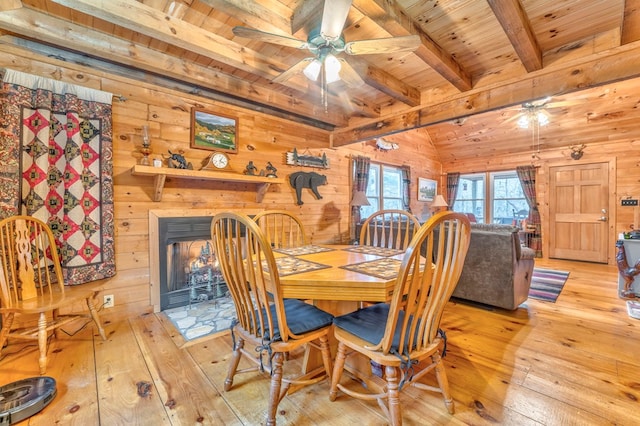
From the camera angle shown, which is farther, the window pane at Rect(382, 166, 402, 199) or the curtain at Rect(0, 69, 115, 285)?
the window pane at Rect(382, 166, 402, 199)

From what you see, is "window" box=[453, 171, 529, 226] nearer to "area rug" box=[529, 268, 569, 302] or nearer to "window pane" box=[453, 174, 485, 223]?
"window pane" box=[453, 174, 485, 223]

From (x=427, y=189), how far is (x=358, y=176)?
2.67 m

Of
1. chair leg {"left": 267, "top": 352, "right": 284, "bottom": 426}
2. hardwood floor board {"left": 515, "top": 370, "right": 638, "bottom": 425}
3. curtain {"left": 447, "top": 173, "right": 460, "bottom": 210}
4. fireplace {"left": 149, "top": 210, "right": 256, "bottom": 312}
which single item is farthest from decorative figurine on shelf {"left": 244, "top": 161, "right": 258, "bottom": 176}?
curtain {"left": 447, "top": 173, "right": 460, "bottom": 210}

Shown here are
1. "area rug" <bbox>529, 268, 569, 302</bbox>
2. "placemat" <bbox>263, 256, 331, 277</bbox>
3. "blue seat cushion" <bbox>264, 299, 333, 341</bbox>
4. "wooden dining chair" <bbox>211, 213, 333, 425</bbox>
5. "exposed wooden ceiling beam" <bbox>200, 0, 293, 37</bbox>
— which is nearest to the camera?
"wooden dining chair" <bbox>211, 213, 333, 425</bbox>

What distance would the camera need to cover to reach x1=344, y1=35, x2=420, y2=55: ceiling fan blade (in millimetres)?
1699

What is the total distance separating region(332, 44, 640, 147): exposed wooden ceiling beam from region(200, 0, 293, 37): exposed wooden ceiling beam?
1.88 meters

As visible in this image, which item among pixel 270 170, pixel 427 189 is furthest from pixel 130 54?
pixel 427 189

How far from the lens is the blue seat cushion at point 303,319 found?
1.34m

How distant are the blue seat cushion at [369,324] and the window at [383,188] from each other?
376cm

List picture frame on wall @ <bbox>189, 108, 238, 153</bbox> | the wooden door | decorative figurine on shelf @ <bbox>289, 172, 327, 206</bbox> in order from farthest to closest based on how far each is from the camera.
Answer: the wooden door < decorative figurine on shelf @ <bbox>289, 172, 327, 206</bbox> < picture frame on wall @ <bbox>189, 108, 238, 153</bbox>

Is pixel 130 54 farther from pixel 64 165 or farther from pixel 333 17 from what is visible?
pixel 333 17

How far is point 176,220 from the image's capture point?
2.84m

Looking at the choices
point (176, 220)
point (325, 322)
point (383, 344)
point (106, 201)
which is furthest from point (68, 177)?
point (383, 344)

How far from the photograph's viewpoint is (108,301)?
252cm
